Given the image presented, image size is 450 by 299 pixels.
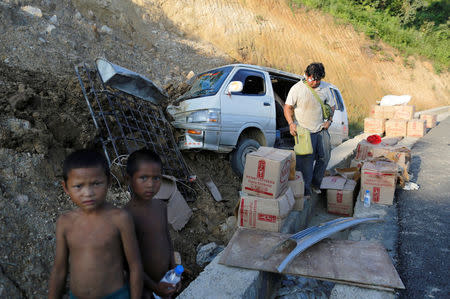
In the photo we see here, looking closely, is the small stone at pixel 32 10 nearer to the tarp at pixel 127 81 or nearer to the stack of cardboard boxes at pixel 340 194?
the tarp at pixel 127 81

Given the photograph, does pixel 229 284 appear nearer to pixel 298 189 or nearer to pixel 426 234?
pixel 298 189

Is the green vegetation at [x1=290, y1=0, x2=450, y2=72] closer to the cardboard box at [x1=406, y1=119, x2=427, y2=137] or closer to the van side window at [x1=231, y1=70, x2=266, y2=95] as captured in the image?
the cardboard box at [x1=406, y1=119, x2=427, y2=137]

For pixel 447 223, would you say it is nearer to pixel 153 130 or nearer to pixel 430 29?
pixel 153 130

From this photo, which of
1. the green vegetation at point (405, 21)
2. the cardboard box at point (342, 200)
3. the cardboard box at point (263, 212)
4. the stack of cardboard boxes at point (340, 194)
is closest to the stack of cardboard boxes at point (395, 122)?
the stack of cardboard boxes at point (340, 194)

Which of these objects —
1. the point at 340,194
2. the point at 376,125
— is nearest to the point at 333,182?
the point at 340,194

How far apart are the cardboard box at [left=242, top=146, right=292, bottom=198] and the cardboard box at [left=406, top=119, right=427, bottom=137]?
814 centimetres

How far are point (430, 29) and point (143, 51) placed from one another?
85.8 ft

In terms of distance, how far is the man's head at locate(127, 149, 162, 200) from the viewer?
1.95 meters

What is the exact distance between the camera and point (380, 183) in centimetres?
451

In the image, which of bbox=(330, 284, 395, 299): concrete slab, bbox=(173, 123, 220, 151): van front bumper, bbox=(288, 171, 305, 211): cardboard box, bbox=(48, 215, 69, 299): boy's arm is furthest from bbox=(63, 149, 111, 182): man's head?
bbox=(173, 123, 220, 151): van front bumper

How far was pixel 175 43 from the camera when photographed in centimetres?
1323

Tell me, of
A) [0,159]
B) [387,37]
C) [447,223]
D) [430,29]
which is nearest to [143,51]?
[0,159]

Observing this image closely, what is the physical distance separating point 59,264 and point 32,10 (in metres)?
9.29

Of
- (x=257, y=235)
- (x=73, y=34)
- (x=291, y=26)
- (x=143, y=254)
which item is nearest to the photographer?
(x=143, y=254)
